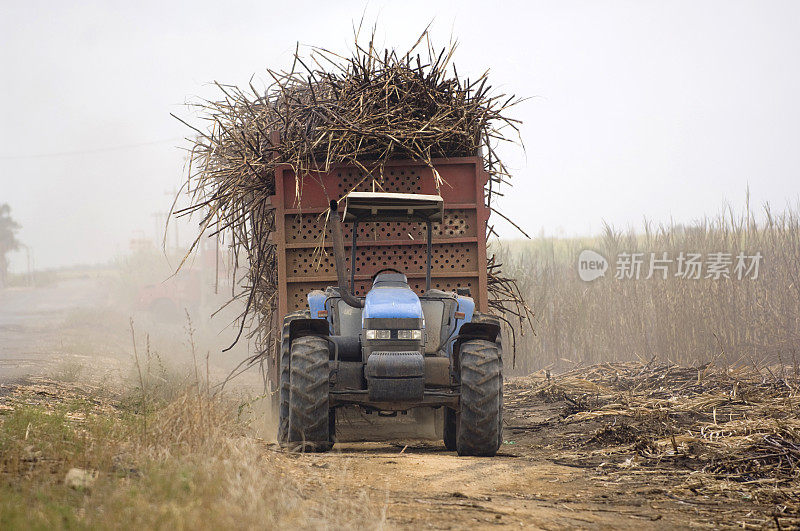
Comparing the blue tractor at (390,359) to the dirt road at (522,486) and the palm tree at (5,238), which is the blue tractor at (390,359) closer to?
the dirt road at (522,486)

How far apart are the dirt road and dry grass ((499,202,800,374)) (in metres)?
5.05

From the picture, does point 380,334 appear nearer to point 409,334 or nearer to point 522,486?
point 409,334

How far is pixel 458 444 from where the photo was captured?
628cm

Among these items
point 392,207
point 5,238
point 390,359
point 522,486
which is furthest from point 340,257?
point 5,238

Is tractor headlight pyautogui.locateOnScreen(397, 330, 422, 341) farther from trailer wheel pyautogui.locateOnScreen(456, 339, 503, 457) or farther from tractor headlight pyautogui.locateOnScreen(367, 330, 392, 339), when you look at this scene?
trailer wheel pyautogui.locateOnScreen(456, 339, 503, 457)

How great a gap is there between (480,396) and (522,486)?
0.96 metres

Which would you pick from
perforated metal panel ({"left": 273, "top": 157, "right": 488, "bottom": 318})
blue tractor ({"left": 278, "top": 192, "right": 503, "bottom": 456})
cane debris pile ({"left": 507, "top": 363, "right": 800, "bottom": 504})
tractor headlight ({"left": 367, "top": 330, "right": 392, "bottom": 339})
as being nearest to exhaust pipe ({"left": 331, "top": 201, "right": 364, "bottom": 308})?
blue tractor ({"left": 278, "top": 192, "right": 503, "bottom": 456})

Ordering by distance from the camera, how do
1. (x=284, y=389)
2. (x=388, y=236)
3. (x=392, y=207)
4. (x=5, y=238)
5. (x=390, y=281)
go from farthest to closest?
(x=5, y=238) < (x=388, y=236) < (x=390, y=281) < (x=392, y=207) < (x=284, y=389)

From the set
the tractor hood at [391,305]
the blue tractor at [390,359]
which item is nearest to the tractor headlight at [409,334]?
the blue tractor at [390,359]

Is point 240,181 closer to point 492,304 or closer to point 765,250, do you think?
point 492,304

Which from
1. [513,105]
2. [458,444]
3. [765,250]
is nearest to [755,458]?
[458,444]

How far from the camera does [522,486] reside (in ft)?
17.1

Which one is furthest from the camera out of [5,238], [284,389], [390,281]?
[5,238]

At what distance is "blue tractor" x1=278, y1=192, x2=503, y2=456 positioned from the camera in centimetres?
596
